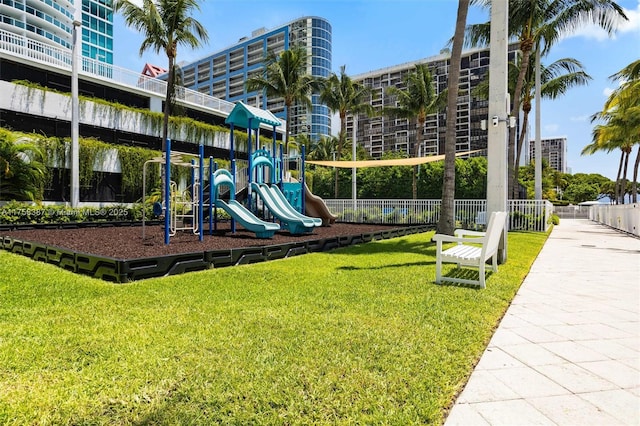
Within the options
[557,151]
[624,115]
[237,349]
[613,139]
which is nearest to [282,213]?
[237,349]

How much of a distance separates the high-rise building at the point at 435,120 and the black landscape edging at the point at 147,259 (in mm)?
61273

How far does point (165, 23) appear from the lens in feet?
58.4

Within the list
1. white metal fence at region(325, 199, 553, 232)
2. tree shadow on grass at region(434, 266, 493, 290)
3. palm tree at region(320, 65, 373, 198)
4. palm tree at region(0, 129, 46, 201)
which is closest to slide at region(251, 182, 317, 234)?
tree shadow on grass at region(434, 266, 493, 290)

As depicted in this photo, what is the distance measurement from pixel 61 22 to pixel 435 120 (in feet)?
246

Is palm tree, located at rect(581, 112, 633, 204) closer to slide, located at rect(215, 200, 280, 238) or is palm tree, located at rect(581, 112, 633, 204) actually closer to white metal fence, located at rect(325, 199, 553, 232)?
white metal fence, located at rect(325, 199, 553, 232)

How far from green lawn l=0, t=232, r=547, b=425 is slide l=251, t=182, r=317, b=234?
5.68 metres

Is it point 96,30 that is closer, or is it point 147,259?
point 147,259

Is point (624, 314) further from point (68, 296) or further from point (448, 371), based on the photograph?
point (68, 296)

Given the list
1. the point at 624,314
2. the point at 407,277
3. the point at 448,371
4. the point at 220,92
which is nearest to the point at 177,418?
the point at 448,371

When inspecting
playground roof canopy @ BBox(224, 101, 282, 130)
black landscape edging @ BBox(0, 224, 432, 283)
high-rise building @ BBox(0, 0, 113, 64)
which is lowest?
black landscape edging @ BBox(0, 224, 432, 283)

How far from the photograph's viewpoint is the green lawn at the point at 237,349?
213 centimetres

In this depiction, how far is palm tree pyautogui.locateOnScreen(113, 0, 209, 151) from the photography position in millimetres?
17312

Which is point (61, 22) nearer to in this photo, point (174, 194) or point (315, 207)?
point (315, 207)

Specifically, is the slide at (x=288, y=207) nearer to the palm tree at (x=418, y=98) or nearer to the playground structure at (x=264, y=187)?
the playground structure at (x=264, y=187)
